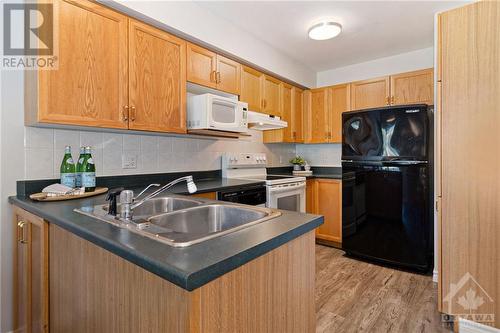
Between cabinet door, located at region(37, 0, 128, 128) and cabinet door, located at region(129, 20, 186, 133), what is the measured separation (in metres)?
0.07

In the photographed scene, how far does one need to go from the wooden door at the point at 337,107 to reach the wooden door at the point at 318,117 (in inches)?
2.9

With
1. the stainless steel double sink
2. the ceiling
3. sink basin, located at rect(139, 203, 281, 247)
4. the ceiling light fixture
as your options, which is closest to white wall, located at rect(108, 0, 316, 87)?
the ceiling

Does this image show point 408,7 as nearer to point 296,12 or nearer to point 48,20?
point 296,12

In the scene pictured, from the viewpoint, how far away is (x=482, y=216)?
5.21ft

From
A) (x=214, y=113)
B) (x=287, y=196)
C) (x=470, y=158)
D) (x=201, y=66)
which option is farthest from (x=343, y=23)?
(x=287, y=196)

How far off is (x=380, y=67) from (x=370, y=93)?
0.56 m

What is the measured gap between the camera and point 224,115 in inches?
92.9

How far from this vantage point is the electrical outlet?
2.13m

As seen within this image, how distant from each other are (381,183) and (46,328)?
286 centimetres

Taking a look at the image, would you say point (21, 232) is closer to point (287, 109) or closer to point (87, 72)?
point (87, 72)

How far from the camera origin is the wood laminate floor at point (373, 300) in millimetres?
1778

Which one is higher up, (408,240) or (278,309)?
(278,309)

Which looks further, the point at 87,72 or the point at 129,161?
the point at 129,161

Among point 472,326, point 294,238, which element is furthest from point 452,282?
point 294,238
